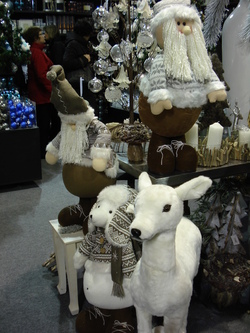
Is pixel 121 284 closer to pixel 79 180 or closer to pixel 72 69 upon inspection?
pixel 79 180

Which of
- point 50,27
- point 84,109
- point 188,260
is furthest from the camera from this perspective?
point 50,27

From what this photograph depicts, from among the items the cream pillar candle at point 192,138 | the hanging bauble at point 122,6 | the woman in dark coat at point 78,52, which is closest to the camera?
the cream pillar candle at point 192,138

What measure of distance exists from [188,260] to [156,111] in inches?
23.0

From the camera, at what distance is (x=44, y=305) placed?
2.00 metres

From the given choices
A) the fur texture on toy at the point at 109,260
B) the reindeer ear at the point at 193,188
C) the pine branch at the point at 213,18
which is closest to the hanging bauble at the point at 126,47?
the pine branch at the point at 213,18

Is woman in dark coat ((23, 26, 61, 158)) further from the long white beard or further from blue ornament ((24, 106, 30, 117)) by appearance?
the long white beard

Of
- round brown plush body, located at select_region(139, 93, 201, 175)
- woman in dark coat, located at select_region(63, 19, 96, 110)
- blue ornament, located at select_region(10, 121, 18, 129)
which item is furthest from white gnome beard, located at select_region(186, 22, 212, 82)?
woman in dark coat, located at select_region(63, 19, 96, 110)

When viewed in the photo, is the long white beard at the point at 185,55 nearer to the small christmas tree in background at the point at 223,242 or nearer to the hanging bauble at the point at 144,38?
the hanging bauble at the point at 144,38

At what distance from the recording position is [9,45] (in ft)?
11.9

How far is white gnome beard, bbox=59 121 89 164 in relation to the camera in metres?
1.91

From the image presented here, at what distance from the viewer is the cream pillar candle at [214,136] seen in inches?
71.0

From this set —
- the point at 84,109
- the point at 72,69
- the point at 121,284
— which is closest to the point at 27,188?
the point at 72,69

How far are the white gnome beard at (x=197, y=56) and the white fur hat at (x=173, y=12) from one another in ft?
0.18

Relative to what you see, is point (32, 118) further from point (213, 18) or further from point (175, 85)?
point (175, 85)
